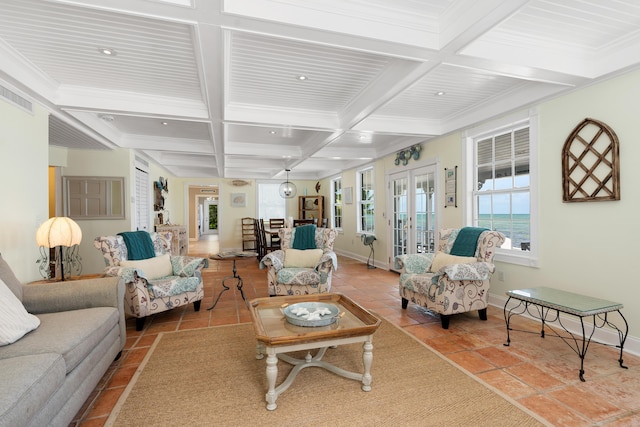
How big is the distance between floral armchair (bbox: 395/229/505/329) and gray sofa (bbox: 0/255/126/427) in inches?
109

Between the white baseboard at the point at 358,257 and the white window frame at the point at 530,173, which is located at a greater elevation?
the white window frame at the point at 530,173

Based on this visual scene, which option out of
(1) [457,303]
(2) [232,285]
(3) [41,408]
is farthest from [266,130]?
(3) [41,408]

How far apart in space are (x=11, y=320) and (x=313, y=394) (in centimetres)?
173

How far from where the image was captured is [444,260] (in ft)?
11.7

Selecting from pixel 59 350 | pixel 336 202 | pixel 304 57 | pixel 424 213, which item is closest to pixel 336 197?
pixel 336 202

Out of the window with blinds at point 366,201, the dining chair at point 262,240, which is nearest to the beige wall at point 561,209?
the window with blinds at point 366,201

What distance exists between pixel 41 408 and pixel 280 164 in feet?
21.9

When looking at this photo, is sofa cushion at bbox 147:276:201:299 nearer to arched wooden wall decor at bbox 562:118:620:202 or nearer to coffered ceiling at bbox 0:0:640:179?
coffered ceiling at bbox 0:0:640:179

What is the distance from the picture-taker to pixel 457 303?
309 centimetres

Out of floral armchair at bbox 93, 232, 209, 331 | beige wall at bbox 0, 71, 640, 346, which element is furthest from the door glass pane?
floral armchair at bbox 93, 232, 209, 331

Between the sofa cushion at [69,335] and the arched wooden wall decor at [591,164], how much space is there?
397cm

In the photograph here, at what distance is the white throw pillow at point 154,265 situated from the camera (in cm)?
334

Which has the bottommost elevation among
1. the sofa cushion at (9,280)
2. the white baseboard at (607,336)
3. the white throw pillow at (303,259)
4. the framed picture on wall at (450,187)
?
the white baseboard at (607,336)

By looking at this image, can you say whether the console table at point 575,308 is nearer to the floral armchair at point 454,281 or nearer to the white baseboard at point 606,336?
the white baseboard at point 606,336
